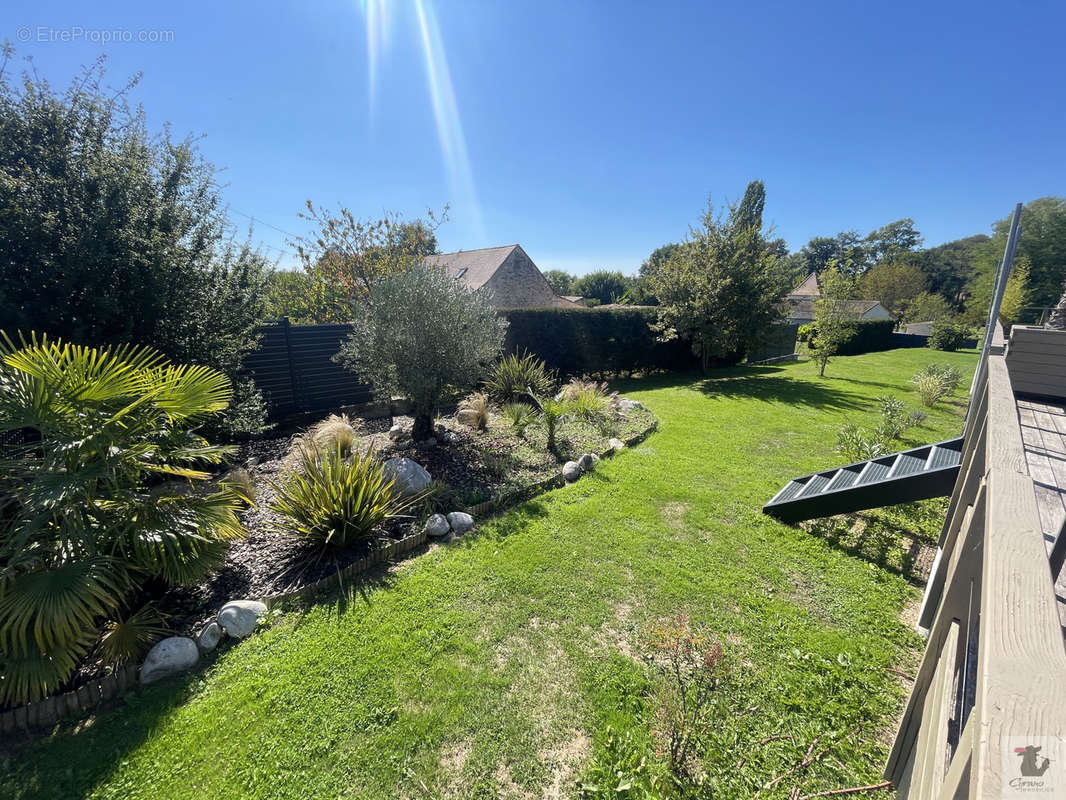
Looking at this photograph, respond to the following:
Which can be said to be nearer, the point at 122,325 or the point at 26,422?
the point at 26,422

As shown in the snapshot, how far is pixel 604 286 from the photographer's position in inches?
1839

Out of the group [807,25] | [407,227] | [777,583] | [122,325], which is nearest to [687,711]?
[777,583]

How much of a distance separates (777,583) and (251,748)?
3668 mm

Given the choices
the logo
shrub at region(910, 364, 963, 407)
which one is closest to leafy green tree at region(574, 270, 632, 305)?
shrub at region(910, 364, 963, 407)

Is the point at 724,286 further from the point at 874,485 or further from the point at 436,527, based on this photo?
the point at 436,527

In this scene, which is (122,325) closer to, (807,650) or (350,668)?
(350,668)

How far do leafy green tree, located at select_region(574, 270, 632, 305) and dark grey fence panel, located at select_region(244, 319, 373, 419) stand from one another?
1598 inches

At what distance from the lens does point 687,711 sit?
2.14 meters

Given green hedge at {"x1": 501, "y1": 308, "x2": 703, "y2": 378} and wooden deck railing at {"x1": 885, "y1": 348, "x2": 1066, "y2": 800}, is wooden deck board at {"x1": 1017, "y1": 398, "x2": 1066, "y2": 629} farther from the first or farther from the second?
green hedge at {"x1": 501, "y1": 308, "x2": 703, "y2": 378}

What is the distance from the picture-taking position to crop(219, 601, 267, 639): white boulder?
266 cm

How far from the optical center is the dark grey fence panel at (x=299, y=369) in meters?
6.82

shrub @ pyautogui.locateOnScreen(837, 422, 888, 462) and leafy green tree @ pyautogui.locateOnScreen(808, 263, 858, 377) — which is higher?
leafy green tree @ pyautogui.locateOnScreen(808, 263, 858, 377)

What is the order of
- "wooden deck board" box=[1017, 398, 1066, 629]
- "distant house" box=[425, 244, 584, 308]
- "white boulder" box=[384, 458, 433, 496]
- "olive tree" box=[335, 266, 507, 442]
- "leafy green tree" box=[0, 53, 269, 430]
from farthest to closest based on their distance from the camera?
"distant house" box=[425, 244, 584, 308]
"olive tree" box=[335, 266, 507, 442]
"white boulder" box=[384, 458, 433, 496]
"leafy green tree" box=[0, 53, 269, 430]
"wooden deck board" box=[1017, 398, 1066, 629]

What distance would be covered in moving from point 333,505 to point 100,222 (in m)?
3.94
